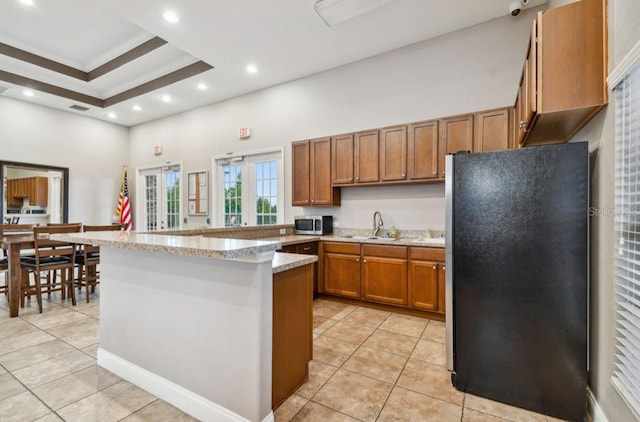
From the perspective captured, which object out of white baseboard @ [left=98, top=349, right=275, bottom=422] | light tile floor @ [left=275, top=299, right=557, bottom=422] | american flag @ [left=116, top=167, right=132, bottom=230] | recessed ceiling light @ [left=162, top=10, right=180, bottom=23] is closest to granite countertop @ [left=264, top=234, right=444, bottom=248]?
light tile floor @ [left=275, top=299, right=557, bottom=422]

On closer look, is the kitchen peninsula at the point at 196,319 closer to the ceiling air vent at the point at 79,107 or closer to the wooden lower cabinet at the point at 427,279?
the wooden lower cabinet at the point at 427,279

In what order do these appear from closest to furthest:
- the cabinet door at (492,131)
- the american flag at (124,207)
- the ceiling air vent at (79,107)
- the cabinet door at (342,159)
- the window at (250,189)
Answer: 1. the cabinet door at (492,131)
2. the cabinet door at (342,159)
3. the window at (250,189)
4. the ceiling air vent at (79,107)
5. the american flag at (124,207)

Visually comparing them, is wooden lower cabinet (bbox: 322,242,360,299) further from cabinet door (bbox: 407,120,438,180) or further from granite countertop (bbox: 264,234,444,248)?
cabinet door (bbox: 407,120,438,180)

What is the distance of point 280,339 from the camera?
181 cm

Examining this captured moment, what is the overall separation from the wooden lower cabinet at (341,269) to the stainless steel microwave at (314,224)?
427mm

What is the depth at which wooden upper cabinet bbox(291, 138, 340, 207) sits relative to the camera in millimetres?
4258

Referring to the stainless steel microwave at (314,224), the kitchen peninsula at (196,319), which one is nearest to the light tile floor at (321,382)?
the kitchen peninsula at (196,319)

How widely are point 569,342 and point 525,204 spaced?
0.85 meters

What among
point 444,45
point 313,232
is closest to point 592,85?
point 444,45

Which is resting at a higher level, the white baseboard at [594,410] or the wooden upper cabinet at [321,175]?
the wooden upper cabinet at [321,175]

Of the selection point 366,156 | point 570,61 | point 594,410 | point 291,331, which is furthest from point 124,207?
point 594,410

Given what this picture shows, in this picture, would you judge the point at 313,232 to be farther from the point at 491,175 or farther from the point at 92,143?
the point at 92,143

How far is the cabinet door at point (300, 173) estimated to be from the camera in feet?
14.6

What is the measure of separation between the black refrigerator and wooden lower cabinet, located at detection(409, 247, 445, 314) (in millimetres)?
1105
